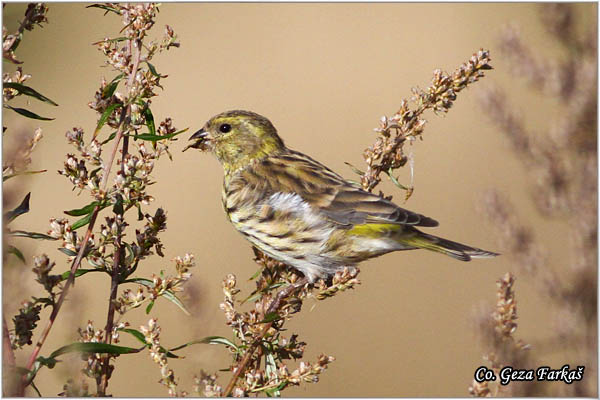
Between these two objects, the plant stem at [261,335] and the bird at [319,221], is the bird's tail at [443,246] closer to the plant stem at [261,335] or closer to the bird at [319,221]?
the bird at [319,221]

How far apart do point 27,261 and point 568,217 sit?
165cm

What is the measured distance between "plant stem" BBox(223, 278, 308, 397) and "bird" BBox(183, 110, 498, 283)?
27 cm

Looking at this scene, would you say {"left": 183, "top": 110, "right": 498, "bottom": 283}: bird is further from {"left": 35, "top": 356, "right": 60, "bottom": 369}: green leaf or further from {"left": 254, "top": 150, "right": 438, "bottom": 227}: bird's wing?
{"left": 35, "top": 356, "right": 60, "bottom": 369}: green leaf

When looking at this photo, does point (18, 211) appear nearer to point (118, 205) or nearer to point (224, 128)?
point (118, 205)

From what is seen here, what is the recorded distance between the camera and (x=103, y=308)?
5895 millimetres

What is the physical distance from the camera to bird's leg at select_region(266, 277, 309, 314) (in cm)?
230

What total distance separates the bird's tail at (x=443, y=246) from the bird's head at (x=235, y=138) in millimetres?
948

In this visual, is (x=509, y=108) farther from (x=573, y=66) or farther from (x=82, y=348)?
(x=82, y=348)

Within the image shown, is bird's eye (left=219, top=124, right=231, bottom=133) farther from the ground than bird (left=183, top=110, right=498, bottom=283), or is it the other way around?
bird's eye (left=219, top=124, right=231, bottom=133)

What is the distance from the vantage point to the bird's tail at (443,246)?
9.35 feet

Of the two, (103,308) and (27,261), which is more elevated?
(103,308)

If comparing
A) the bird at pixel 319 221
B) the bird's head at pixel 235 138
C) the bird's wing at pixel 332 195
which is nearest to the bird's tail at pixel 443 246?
the bird at pixel 319 221

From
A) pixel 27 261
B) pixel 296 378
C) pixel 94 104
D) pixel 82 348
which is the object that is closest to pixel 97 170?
pixel 94 104

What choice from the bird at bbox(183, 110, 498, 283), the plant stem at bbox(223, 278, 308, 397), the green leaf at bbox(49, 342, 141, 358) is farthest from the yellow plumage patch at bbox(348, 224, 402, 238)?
the green leaf at bbox(49, 342, 141, 358)
